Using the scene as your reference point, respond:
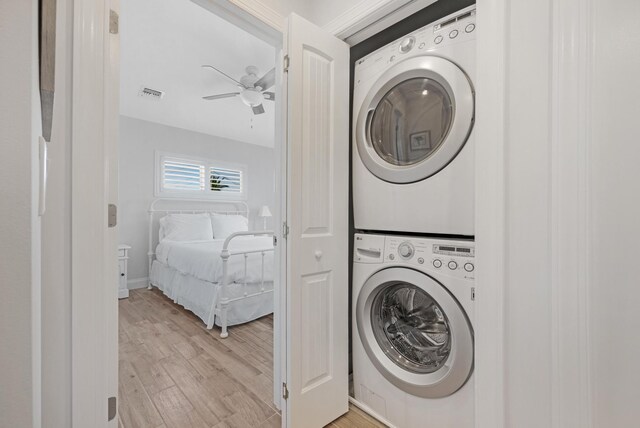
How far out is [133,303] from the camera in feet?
10.4

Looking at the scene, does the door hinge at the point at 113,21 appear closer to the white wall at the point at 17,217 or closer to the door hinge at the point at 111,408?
the white wall at the point at 17,217

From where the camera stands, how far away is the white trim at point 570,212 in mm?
810

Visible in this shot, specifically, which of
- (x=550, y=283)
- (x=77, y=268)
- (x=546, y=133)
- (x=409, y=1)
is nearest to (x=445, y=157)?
(x=546, y=133)

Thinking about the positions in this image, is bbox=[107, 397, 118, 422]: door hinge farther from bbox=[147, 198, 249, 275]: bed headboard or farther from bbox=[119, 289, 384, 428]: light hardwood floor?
bbox=[147, 198, 249, 275]: bed headboard

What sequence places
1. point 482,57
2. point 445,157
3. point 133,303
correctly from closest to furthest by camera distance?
point 482,57, point 445,157, point 133,303

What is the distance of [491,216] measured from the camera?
36.5 inches

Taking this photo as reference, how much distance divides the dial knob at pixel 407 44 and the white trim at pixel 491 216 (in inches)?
12.3

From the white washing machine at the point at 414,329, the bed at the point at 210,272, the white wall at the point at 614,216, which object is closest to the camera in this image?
the white wall at the point at 614,216

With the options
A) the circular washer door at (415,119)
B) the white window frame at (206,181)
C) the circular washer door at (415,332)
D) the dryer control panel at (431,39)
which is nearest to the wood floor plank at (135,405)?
the circular washer door at (415,332)

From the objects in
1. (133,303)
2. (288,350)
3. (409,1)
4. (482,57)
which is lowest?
(133,303)

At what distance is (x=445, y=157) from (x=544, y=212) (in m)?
0.40

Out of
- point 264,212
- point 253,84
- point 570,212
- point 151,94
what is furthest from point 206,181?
point 570,212

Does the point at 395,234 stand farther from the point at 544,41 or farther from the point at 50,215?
the point at 50,215

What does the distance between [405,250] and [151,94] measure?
11.1 ft
